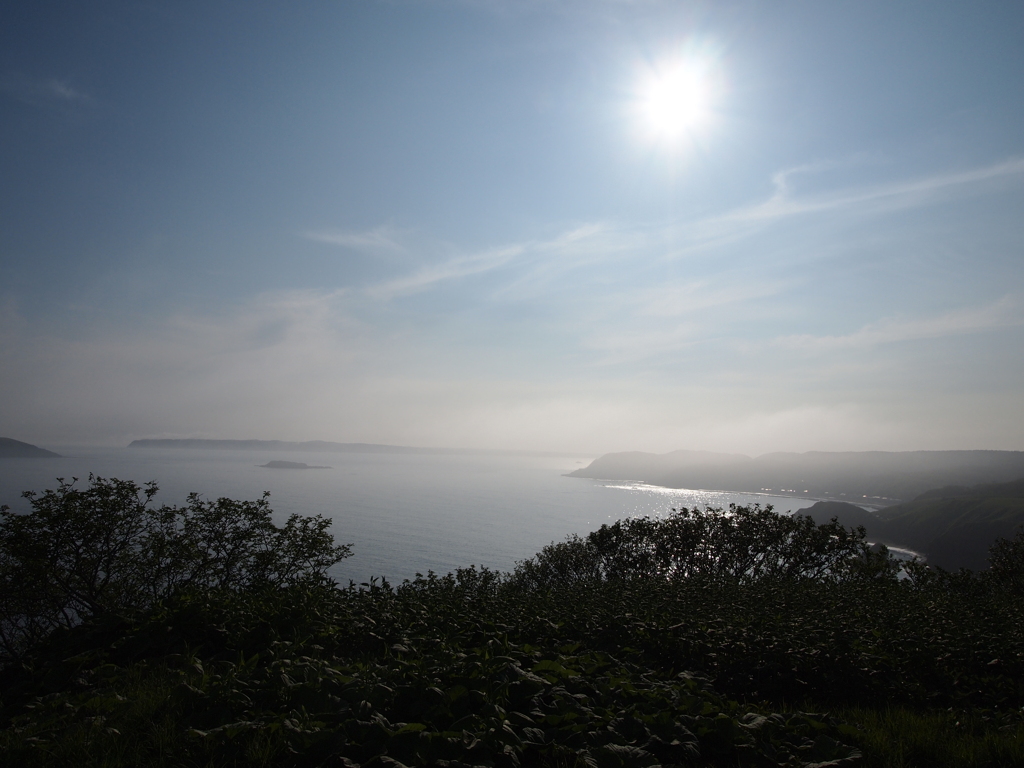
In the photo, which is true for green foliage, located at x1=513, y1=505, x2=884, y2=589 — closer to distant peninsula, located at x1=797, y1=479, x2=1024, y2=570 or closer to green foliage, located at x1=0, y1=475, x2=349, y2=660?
green foliage, located at x1=0, y1=475, x2=349, y2=660

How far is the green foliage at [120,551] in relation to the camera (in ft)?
76.1

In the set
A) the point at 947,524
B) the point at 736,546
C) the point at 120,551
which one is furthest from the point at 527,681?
the point at 947,524

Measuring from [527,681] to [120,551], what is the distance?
28988mm

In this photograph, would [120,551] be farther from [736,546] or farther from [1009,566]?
[1009,566]

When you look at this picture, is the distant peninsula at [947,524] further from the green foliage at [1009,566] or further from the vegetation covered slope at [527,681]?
the vegetation covered slope at [527,681]

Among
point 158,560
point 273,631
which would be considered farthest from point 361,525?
point 273,631

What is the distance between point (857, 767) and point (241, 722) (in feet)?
20.4

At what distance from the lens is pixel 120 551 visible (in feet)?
84.1

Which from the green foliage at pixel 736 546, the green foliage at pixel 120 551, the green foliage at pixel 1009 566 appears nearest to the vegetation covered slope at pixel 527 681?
the green foliage at pixel 120 551

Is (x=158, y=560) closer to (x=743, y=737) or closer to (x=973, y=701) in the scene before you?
(x=743, y=737)

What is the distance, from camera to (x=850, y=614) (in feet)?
37.1

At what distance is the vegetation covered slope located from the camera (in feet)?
16.0

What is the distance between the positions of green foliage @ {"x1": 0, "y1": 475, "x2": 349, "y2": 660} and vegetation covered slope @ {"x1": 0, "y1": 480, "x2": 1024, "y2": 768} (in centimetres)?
1400

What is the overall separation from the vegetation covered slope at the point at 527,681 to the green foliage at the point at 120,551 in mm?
13999
